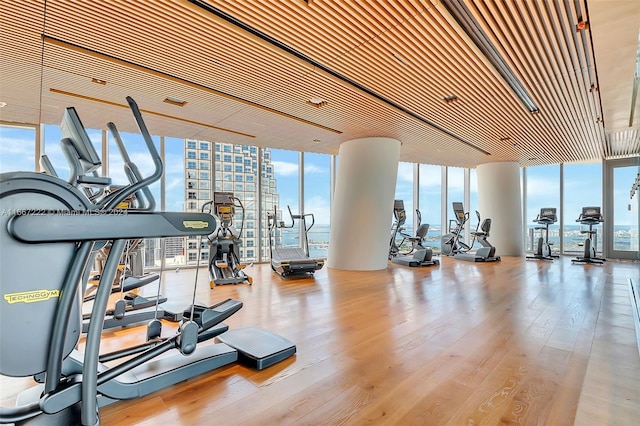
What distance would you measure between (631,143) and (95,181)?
1107cm

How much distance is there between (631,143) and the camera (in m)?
8.02

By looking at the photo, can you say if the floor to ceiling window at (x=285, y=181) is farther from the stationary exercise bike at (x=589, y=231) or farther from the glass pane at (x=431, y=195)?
the stationary exercise bike at (x=589, y=231)

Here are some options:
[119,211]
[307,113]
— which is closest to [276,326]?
[119,211]

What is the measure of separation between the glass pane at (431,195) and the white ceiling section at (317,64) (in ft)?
16.3

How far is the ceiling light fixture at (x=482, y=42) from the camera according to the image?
9.66ft

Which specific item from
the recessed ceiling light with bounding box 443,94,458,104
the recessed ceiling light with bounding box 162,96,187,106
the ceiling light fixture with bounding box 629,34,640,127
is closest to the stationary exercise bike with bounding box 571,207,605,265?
the ceiling light fixture with bounding box 629,34,640,127

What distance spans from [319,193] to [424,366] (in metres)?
7.13

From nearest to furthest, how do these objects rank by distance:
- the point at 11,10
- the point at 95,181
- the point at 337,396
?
the point at 95,181 < the point at 337,396 < the point at 11,10

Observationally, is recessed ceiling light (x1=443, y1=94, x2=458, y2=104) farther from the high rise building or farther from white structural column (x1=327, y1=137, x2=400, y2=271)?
the high rise building

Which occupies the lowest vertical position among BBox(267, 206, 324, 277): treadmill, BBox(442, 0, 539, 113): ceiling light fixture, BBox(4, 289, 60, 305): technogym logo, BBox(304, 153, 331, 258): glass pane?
BBox(267, 206, 324, 277): treadmill

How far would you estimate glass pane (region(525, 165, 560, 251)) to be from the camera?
10758mm

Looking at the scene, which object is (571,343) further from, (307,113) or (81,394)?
(307,113)

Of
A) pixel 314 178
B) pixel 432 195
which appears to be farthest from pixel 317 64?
pixel 432 195

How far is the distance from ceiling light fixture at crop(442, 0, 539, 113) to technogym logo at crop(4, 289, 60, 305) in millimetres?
3497
